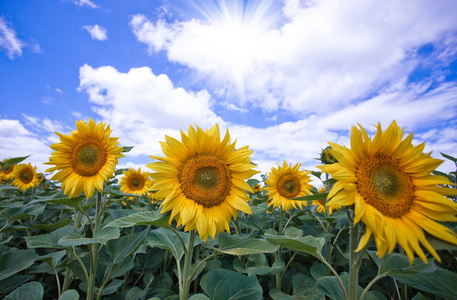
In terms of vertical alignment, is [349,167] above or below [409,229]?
above

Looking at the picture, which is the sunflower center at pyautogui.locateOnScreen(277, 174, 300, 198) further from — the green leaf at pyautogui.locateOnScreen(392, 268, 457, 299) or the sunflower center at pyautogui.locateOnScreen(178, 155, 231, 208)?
the green leaf at pyautogui.locateOnScreen(392, 268, 457, 299)

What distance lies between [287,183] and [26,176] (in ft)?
24.1

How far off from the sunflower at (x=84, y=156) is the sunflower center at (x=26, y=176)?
17.9 feet

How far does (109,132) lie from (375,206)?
2893 millimetres

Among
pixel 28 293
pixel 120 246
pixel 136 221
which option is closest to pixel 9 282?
pixel 28 293

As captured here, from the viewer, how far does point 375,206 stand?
5.36 ft

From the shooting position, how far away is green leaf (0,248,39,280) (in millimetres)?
2672

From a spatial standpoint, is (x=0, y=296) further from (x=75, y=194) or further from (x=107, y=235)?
(x=107, y=235)

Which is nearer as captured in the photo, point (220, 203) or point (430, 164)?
point (430, 164)

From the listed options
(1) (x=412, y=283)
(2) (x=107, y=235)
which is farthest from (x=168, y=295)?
(1) (x=412, y=283)

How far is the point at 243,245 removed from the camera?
6.87ft

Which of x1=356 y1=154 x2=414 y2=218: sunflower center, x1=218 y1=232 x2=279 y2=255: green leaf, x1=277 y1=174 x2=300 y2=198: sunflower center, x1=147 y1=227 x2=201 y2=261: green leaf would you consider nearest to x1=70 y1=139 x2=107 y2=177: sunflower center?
x1=147 y1=227 x2=201 y2=261: green leaf

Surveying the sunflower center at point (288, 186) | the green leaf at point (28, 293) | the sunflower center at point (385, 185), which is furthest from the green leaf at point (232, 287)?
the sunflower center at point (288, 186)

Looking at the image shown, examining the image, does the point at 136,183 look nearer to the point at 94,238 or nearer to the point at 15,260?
the point at 15,260
